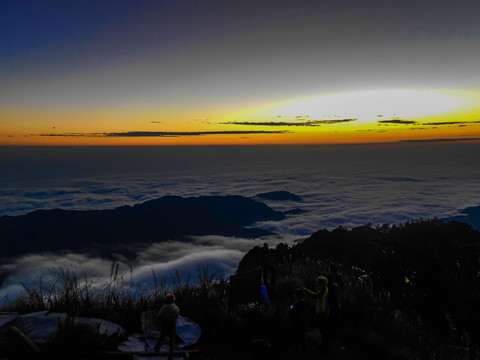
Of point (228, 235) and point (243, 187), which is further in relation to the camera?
point (243, 187)

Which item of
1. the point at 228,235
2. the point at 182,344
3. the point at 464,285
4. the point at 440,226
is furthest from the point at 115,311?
the point at 228,235

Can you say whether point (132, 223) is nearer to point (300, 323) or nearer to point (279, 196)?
point (279, 196)

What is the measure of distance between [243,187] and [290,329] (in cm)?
18738

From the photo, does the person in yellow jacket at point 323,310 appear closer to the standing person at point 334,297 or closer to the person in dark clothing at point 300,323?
the standing person at point 334,297

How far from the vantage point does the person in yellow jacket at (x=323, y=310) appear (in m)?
5.06

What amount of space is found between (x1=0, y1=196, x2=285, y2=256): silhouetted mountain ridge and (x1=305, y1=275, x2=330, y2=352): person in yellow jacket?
11880cm

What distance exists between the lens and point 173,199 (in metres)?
164

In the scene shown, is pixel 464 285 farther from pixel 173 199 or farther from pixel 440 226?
pixel 173 199

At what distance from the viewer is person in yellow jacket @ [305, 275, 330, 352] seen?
506 centimetres

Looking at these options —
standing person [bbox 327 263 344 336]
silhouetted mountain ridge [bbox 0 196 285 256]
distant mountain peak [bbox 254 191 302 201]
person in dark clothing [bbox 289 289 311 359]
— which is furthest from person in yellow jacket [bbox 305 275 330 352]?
distant mountain peak [bbox 254 191 302 201]

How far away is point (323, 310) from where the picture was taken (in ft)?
17.0

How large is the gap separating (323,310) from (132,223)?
5678 inches

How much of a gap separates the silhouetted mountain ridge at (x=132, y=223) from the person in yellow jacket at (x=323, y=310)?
390 feet

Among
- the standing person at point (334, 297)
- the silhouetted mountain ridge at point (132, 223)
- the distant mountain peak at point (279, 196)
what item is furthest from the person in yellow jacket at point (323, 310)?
the distant mountain peak at point (279, 196)
